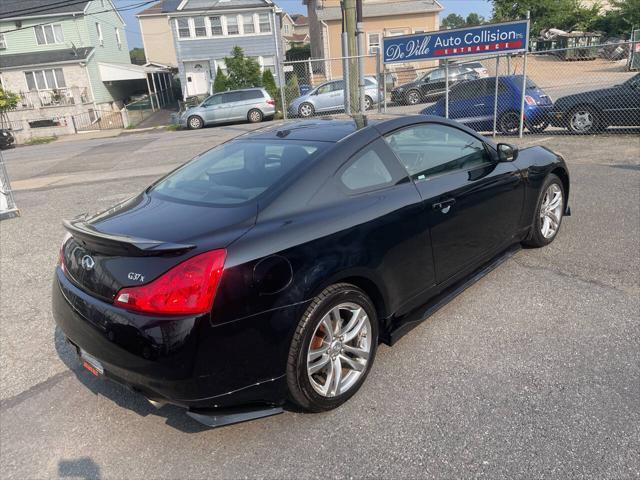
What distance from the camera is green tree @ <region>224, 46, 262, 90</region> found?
26953mm

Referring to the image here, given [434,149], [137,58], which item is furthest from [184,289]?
[137,58]

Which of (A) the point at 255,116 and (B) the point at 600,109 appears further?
(A) the point at 255,116

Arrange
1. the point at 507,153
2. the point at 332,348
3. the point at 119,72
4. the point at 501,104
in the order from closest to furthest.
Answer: the point at 332,348
the point at 507,153
the point at 501,104
the point at 119,72

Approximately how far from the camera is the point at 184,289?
89.0 inches

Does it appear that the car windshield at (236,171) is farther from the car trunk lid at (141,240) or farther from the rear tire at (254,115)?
the rear tire at (254,115)

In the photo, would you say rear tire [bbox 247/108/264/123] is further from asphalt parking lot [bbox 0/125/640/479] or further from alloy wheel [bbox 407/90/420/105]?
asphalt parking lot [bbox 0/125/640/479]

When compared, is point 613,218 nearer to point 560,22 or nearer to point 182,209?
point 182,209

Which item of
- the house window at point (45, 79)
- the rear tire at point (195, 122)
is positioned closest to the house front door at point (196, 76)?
the house window at point (45, 79)

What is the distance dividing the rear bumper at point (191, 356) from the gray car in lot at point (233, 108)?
2091cm

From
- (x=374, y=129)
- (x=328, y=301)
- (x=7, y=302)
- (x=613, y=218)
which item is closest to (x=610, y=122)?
(x=613, y=218)

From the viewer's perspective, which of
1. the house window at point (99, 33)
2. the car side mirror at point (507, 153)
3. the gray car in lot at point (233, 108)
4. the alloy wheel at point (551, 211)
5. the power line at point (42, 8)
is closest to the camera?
the car side mirror at point (507, 153)

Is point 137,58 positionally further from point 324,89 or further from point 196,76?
point 324,89

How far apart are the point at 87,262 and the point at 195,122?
21.4m

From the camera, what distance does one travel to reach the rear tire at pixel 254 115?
22.5m
